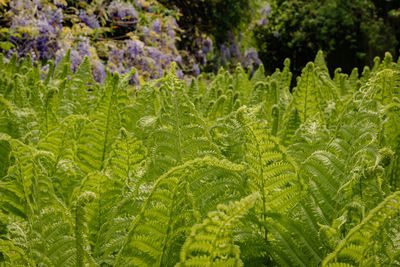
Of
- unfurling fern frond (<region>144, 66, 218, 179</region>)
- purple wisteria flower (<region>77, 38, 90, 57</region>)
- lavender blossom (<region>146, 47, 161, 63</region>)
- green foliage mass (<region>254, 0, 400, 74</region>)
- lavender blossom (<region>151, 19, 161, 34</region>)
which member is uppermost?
green foliage mass (<region>254, 0, 400, 74</region>)

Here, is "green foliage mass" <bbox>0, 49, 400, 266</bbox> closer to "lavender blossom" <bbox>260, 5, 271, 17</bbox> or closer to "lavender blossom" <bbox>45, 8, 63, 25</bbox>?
"lavender blossom" <bbox>45, 8, 63, 25</bbox>

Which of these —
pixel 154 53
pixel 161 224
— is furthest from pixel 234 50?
pixel 161 224

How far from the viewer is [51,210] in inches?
36.3

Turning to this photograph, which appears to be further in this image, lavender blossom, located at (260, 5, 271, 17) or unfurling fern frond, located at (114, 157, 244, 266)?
lavender blossom, located at (260, 5, 271, 17)

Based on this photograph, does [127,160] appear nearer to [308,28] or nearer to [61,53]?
[61,53]

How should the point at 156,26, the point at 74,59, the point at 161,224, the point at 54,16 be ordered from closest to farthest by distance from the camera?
the point at 161,224
the point at 74,59
the point at 54,16
the point at 156,26

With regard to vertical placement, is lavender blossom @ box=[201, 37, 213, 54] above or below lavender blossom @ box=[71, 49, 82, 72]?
above

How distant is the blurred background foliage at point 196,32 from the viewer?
186 inches

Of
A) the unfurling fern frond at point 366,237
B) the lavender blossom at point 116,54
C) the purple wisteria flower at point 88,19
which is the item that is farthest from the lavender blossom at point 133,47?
the unfurling fern frond at point 366,237

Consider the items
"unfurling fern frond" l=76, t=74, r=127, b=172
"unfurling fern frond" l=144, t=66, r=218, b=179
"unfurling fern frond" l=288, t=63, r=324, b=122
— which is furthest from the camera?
"unfurling fern frond" l=288, t=63, r=324, b=122

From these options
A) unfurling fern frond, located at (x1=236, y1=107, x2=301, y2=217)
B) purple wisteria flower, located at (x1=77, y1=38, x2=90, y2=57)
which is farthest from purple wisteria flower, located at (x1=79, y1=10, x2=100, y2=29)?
unfurling fern frond, located at (x1=236, y1=107, x2=301, y2=217)

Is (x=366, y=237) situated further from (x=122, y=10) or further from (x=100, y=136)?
(x=122, y=10)

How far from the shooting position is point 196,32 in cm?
934

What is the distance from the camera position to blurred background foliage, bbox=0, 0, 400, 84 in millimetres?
4723
